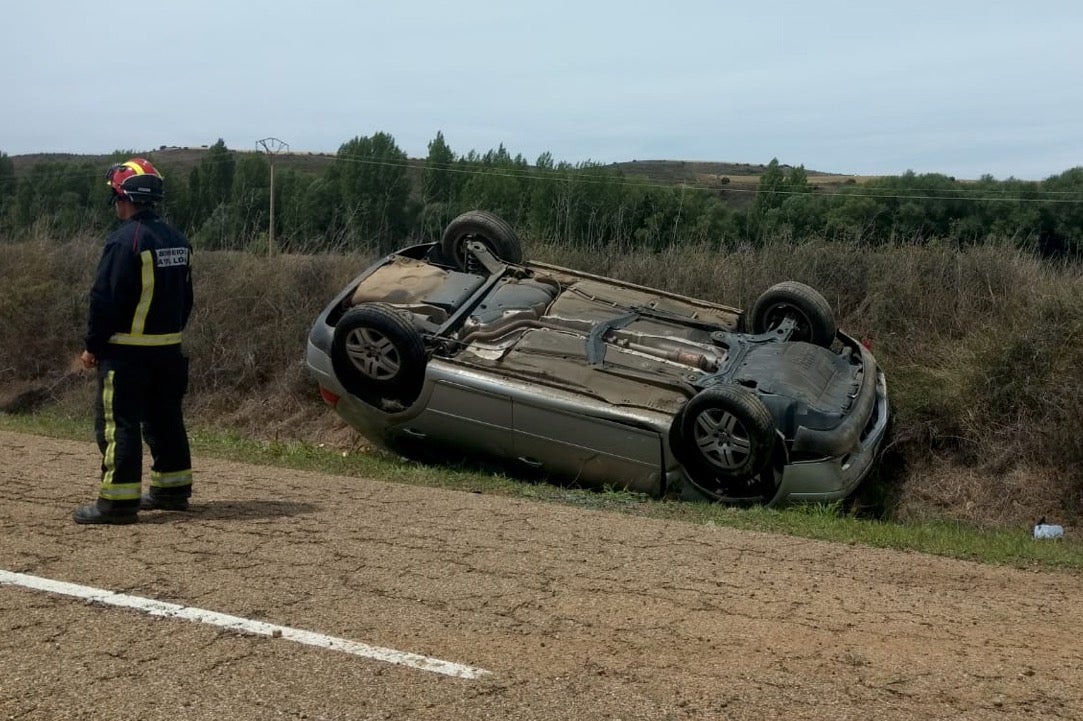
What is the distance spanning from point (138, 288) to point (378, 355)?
2833mm

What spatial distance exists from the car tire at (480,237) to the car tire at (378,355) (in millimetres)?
1721

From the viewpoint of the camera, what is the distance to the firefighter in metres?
5.77

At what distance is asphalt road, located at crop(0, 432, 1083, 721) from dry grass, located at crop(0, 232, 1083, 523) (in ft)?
11.9

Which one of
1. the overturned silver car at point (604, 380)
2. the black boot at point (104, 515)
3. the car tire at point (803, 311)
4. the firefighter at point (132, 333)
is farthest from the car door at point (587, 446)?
the black boot at point (104, 515)

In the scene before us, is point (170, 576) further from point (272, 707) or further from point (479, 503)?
point (479, 503)

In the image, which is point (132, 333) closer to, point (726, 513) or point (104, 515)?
point (104, 515)

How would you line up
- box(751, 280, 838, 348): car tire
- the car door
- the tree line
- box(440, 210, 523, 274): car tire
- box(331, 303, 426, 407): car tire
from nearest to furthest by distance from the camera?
the car door < box(331, 303, 426, 407): car tire < box(751, 280, 838, 348): car tire < box(440, 210, 523, 274): car tire < the tree line

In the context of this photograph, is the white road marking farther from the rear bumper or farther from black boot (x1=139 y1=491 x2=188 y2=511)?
the rear bumper

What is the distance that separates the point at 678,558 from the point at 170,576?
8.17ft

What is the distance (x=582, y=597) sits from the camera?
478 centimetres

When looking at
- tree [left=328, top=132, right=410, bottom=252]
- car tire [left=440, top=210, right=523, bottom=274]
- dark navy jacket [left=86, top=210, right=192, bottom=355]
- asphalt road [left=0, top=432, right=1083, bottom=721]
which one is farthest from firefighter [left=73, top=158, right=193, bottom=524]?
tree [left=328, top=132, right=410, bottom=252]

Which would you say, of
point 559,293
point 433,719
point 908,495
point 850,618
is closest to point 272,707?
point 433,719

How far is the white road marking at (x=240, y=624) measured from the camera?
12.8 ft

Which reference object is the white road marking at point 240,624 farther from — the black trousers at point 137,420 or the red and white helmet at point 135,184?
the red and white helmet at point 135,184
